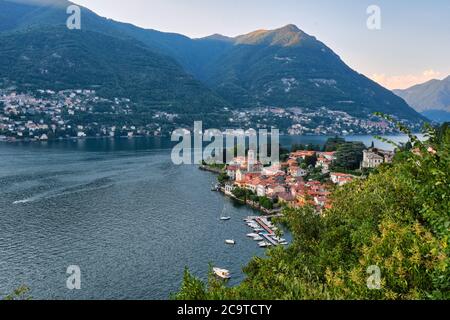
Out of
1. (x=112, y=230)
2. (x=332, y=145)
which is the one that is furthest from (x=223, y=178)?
(x=332, y=145)

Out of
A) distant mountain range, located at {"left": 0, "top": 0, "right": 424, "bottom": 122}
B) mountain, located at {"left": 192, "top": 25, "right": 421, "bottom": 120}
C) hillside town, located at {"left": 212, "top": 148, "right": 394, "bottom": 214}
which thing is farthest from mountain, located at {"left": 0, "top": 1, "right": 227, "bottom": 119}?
hillside town, located at {"left": 212, "top": 148, "right": 394, "bottom": 214}

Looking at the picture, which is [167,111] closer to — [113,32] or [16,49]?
[16,49]

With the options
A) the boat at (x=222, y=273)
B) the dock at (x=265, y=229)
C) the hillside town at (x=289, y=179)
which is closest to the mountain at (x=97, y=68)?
the hillside town at (x=289, y=179)

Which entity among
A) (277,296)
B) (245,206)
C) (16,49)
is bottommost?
(245,206)

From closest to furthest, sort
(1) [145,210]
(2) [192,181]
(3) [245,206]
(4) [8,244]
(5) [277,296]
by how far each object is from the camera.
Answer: (5) [277,296] → (4) [8,244] → (1) [145,210] → (3) [245,206] → (2) [192,181]

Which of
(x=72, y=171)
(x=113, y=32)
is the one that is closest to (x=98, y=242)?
(x=72, y=171)

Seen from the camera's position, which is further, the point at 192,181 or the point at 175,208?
the point at 192,181

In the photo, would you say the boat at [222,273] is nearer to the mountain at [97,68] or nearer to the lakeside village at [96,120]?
the lakeside village at [96,120]

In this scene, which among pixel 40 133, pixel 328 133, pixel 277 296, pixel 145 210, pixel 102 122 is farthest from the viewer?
pixel 328 133
